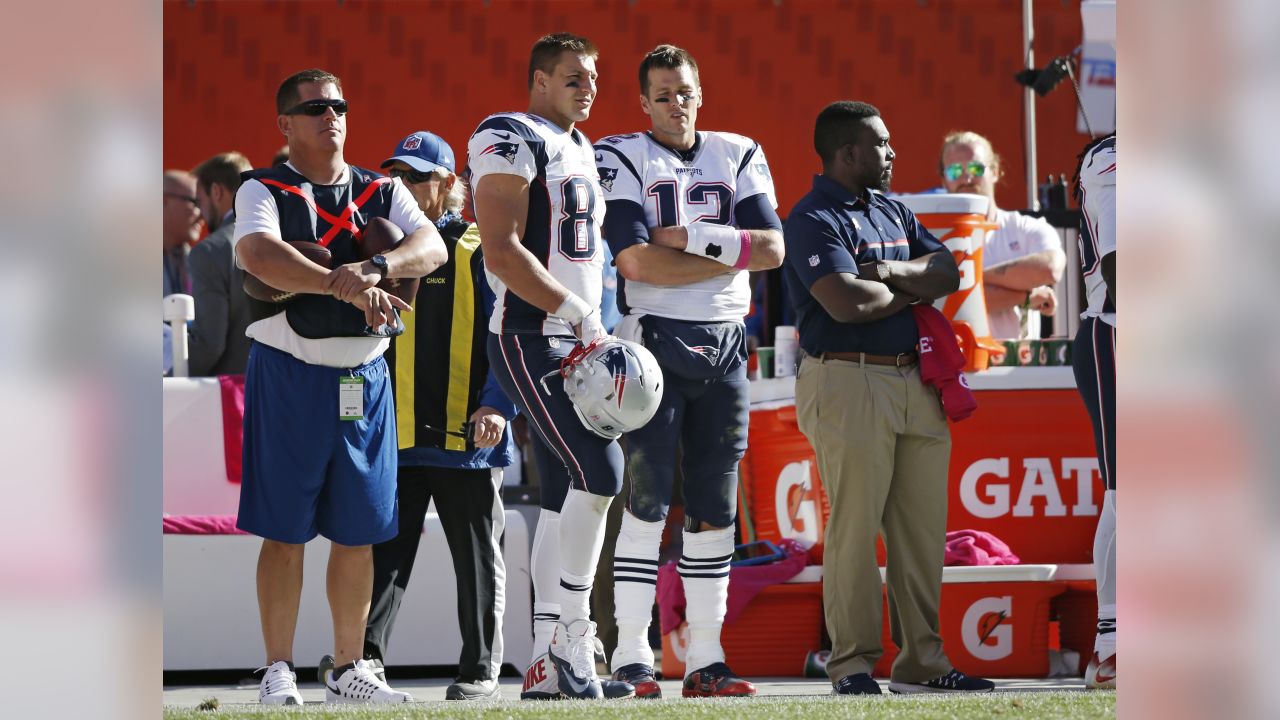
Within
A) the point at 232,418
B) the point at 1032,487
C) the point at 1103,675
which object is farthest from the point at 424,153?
the point at 1103,675

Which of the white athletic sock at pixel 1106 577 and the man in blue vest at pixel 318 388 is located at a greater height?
the man in blue vest at pixel 318 388

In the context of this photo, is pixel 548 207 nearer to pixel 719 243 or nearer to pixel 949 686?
pixel 719 243

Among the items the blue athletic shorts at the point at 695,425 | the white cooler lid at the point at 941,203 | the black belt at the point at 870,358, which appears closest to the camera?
the blue athletic shorts at the point at 695,425

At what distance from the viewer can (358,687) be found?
14.9 ft

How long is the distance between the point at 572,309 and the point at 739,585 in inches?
69.4

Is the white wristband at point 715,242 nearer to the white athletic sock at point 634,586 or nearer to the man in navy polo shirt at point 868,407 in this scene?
the man in navy polo shirt at point 868,407

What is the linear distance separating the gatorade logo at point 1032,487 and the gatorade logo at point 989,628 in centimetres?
45

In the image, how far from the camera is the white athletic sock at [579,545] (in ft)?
14.5

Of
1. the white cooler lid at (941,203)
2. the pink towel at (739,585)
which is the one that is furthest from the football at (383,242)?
the white cooler lid at (941,203)

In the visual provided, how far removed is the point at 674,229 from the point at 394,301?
2.68ft

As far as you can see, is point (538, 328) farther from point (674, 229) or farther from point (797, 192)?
point (797, 192)

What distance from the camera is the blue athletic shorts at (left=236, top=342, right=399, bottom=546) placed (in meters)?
4.43
